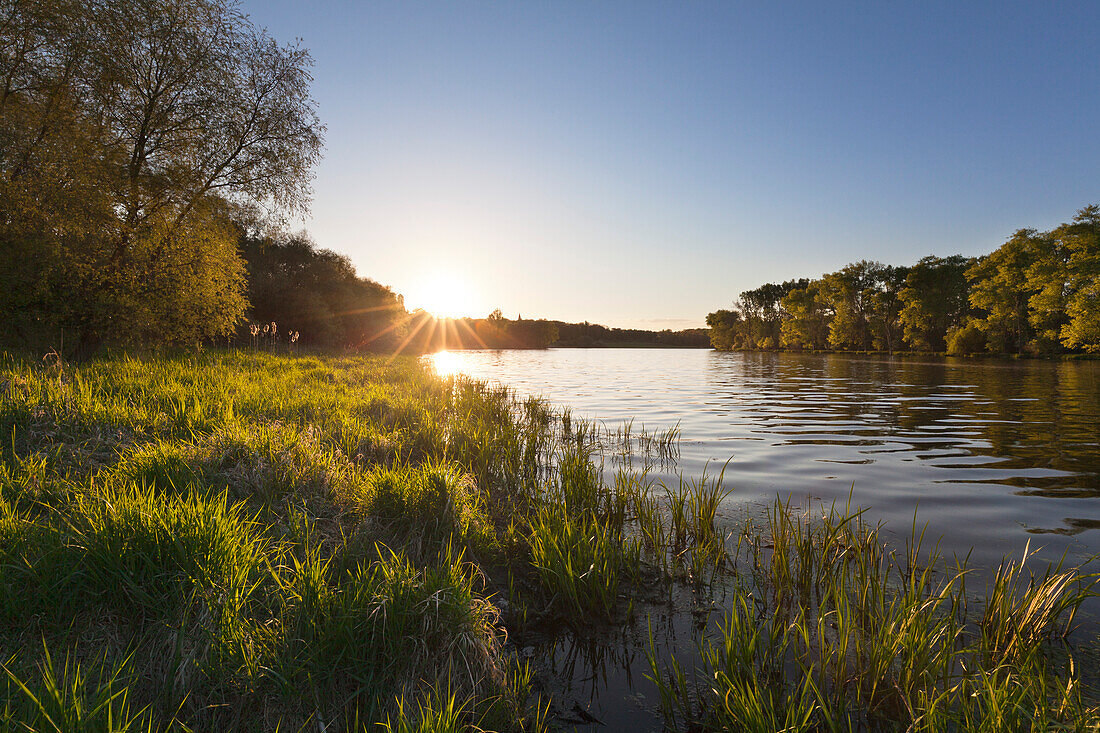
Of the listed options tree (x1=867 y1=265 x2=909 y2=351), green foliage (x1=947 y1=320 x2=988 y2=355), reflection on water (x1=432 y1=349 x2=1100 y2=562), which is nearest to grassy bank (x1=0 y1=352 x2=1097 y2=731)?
reflection on water (x1=432 y1=349 x2=1100 y2=562)

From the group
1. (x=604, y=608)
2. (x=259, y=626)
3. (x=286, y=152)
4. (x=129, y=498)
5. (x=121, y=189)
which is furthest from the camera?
(x=286, y=152)

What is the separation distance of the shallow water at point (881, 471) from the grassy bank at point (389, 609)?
329mm

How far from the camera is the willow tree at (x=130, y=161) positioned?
48.9 feet

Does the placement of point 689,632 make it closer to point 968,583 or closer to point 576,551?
point 576,551

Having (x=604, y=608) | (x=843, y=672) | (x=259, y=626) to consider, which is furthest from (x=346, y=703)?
(x=843, y=672)

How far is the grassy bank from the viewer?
2662mm

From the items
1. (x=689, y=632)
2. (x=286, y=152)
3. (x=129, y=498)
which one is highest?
(x=286, y=152)

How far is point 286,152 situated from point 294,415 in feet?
58.5

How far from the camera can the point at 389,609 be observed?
315cm

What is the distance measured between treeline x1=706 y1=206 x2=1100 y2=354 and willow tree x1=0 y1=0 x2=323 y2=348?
70.5m

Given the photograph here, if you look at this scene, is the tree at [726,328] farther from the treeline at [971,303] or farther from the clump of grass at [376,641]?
the clump of grass at [376,641]

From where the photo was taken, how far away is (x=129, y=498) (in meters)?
3.86

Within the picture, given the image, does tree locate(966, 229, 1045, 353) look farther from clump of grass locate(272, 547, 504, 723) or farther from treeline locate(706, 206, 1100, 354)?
clump of grass locate(272, 547, 504, 723)

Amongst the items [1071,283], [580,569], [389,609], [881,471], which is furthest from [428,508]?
[1071,283]
